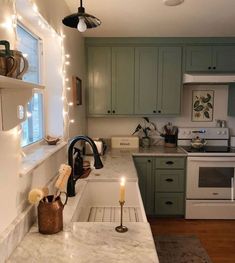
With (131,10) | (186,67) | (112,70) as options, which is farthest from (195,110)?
(131,10)

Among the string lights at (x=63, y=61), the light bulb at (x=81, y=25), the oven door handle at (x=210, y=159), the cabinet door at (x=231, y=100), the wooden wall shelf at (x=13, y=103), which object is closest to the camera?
the wooden wall shelf at (x=13, y=103)

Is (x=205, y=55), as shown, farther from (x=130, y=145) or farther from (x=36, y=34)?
(x=36, y=34)

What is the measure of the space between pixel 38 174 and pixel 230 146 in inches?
115

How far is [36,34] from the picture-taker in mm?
1875

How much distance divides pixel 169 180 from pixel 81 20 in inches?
92.2

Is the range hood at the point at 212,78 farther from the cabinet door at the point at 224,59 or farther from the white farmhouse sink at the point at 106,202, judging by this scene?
the white farmhouse sink at the point at 106,202

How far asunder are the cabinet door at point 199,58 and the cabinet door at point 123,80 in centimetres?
75

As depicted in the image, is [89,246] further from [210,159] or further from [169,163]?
[210,159]

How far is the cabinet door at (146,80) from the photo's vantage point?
3.40m

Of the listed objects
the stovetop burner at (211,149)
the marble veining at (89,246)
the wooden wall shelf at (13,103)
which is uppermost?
the wooden wall shelf at (13,103)

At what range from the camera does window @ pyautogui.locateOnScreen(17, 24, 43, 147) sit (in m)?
1.73

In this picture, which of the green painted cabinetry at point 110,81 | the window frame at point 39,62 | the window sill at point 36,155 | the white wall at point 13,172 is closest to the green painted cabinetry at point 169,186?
the green painted cabinetry at point 110,81

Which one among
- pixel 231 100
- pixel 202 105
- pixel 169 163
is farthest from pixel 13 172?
pixel 231 100

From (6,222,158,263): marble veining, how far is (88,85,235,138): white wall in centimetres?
260
